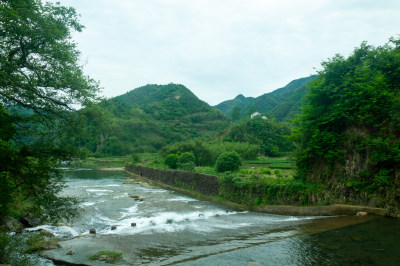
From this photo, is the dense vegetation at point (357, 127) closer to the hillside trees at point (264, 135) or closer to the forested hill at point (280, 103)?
the forested hill at point (280, 103)

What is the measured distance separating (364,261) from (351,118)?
896cm

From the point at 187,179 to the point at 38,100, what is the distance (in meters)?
21.1

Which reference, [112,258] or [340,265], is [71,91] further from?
[340,265]

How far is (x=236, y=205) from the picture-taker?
758 inches

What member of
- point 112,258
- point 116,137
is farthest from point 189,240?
point 116,137

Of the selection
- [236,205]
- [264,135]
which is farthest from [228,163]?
[264,135]

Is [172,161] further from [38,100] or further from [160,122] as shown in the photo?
[160,122]

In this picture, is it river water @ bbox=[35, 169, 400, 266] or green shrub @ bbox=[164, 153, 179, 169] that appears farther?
green shrub @ bbox=[164, 153, 179, 169]

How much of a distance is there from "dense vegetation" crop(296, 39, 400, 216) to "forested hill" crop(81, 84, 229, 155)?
165 ft

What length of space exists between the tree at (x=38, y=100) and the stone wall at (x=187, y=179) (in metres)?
15.4

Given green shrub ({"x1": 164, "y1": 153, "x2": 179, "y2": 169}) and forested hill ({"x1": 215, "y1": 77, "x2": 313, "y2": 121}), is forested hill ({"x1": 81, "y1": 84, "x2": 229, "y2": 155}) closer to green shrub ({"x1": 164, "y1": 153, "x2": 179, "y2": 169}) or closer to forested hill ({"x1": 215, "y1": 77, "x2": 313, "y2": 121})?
forested hill ({"x1": 215, "y1": 77, "x2": 313, "y2": 121})

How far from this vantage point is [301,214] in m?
14.8

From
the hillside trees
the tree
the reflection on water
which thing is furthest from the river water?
the hillside trees

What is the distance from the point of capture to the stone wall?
2366 centimetres
